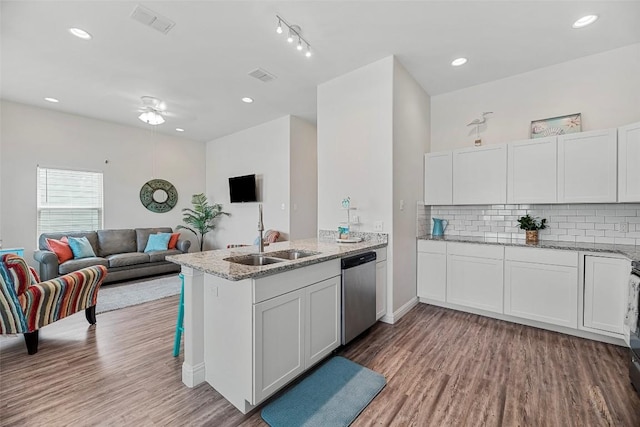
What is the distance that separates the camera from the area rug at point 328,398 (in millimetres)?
1692

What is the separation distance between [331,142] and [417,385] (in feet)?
9.20

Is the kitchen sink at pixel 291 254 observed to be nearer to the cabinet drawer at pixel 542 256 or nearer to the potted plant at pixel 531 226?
the cabinet drawer at pixel 542 256

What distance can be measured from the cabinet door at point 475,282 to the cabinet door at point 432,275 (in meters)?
0.06

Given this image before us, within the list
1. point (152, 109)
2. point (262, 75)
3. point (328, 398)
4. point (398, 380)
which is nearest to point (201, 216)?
point (152, 109)

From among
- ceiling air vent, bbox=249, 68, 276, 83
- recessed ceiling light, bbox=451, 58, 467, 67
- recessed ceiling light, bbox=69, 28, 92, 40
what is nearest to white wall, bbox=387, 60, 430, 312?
recessed ceiling light, bbox=451, 58, 467, 67

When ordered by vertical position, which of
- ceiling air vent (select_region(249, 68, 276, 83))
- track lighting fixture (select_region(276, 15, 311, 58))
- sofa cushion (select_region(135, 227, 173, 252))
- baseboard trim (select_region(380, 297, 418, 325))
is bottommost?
baseboard trim (select_region(380, 297, 418, 325))

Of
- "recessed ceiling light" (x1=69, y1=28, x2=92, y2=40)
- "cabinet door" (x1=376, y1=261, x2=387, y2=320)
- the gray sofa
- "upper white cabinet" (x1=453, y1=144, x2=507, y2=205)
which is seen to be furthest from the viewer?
the gray sofa

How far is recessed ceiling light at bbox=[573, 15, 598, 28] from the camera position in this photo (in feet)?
8.04

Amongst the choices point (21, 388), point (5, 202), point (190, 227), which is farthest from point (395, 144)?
point (5, 202)

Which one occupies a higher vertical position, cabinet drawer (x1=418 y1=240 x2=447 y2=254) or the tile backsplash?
the tile backsplash

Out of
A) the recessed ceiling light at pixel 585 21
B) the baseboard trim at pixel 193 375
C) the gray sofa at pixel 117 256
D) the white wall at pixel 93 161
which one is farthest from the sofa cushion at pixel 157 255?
the recessed ceiling light at pixel 585 21

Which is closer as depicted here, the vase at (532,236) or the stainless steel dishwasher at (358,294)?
the stainless steel dishwasher at (358,294)

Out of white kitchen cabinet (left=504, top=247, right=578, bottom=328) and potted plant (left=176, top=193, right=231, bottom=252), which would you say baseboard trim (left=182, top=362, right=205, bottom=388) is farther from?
potted plant (left=176, top=193, right=231, bottom=252)

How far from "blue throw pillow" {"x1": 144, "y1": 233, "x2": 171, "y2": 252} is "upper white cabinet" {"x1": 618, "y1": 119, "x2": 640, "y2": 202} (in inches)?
271
